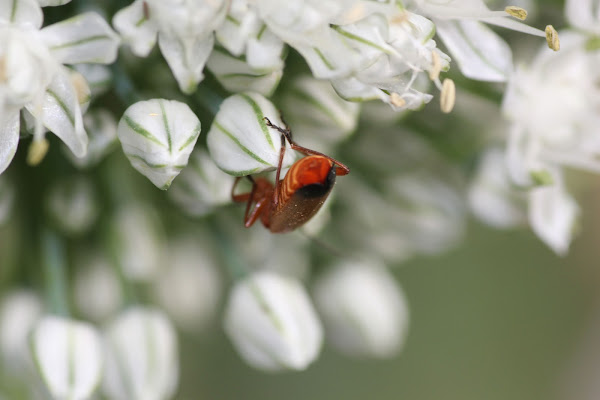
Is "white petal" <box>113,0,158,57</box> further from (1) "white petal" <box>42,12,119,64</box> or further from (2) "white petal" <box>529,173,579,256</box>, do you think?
(2) "white petal" <box>529,173,579,256</box>

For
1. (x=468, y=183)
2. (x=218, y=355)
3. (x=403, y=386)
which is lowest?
(x=403, y=386)

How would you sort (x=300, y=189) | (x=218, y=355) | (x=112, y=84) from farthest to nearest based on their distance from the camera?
(x=218, y=355) → (x=112, y=84) → (x=300, y=189)

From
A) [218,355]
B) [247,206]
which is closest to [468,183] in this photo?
[247,206]

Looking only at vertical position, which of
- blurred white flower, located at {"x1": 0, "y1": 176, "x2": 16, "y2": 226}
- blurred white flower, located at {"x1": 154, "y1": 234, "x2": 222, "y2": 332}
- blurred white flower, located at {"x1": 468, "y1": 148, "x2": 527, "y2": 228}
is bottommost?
blurred white flower, located at {"x1": 154, "y1": 234, "x2": 222, "y2": 332}

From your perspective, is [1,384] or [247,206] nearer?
[247,206]

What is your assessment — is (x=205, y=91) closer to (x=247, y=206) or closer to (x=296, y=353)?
(x=247, y=206)

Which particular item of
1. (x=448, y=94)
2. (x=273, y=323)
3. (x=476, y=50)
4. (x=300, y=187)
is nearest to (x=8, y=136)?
(x=300, y=187)

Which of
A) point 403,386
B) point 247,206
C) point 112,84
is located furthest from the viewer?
point 403,386

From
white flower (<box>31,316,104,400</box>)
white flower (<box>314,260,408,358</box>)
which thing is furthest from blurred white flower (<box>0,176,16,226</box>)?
white flower (<box>314,260,408,358</box>)
